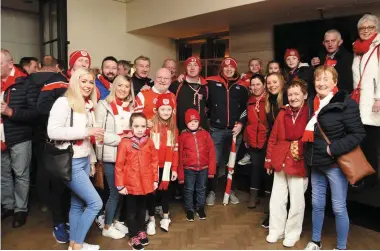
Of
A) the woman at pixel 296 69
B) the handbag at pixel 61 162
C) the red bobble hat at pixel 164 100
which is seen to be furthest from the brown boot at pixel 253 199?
the handbag at pixel 61 162

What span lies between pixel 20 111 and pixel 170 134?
1.36 metres

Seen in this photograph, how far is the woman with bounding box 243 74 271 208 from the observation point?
3449 mm

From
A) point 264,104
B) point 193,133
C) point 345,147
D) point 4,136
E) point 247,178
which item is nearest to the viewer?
point 345,147

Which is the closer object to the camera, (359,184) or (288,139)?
(359,184)

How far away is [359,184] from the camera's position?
2463 millimetres

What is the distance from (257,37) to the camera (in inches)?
218

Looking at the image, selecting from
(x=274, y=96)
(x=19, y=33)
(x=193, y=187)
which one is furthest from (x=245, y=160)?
(x=19, y=33)

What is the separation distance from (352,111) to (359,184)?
568 millimetres

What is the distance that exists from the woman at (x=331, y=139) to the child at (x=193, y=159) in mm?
1060

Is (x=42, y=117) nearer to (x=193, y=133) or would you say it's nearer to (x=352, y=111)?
(x=193, y=133)

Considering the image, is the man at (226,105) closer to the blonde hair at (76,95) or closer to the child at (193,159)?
the child at (193,159)

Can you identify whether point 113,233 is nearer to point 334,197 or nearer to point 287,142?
point 287,142

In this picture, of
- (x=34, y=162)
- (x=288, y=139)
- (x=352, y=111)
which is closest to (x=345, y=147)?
(x=352, y=111)

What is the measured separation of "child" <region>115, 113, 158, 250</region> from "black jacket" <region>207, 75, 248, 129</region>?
115cm
